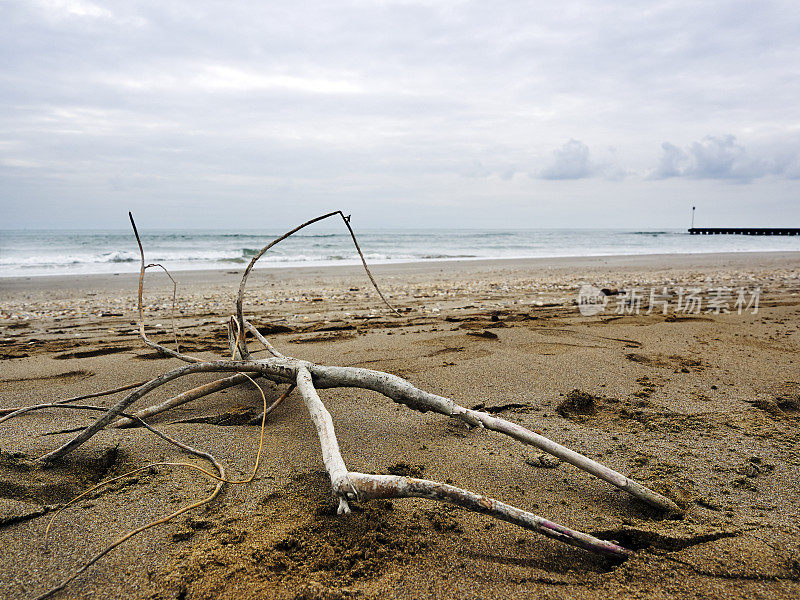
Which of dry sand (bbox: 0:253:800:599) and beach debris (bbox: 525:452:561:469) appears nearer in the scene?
dry sand (bbox: 0:253:800:599)

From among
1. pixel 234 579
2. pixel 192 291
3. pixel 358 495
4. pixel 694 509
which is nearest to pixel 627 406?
pixel 694 509

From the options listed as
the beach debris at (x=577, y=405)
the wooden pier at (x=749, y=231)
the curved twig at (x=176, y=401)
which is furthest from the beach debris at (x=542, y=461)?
the wooden pier at (x=749, y=231)

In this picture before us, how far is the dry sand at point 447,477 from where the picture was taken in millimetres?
1264

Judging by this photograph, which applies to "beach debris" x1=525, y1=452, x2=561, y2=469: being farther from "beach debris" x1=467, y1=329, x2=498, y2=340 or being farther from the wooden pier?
the wooden pier

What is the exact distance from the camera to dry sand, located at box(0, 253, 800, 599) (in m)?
1.26

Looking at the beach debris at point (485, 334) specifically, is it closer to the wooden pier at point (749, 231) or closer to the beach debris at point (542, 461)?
the beach debris at point (542, 461)

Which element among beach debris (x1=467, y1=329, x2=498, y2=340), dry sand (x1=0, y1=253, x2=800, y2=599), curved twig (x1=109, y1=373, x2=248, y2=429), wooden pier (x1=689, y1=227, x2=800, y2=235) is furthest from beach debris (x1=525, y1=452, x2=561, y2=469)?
wooden pier (x1=689, y1=227, x2=800, y2=235)

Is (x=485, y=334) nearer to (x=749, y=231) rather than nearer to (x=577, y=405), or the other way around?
(x=577, y=405)

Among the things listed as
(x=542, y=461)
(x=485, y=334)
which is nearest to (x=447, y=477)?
(x=542, y=461)

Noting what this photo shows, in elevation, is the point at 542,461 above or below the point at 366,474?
below

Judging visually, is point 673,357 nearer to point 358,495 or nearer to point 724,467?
point 724,467

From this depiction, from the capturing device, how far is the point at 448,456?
1.94 metres

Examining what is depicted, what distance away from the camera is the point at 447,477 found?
178 centimetres

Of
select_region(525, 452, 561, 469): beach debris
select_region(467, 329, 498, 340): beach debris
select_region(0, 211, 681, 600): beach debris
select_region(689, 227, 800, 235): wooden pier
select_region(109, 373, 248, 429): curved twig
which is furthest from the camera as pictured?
select_region(689, 227, 800, 235): wooden pier
